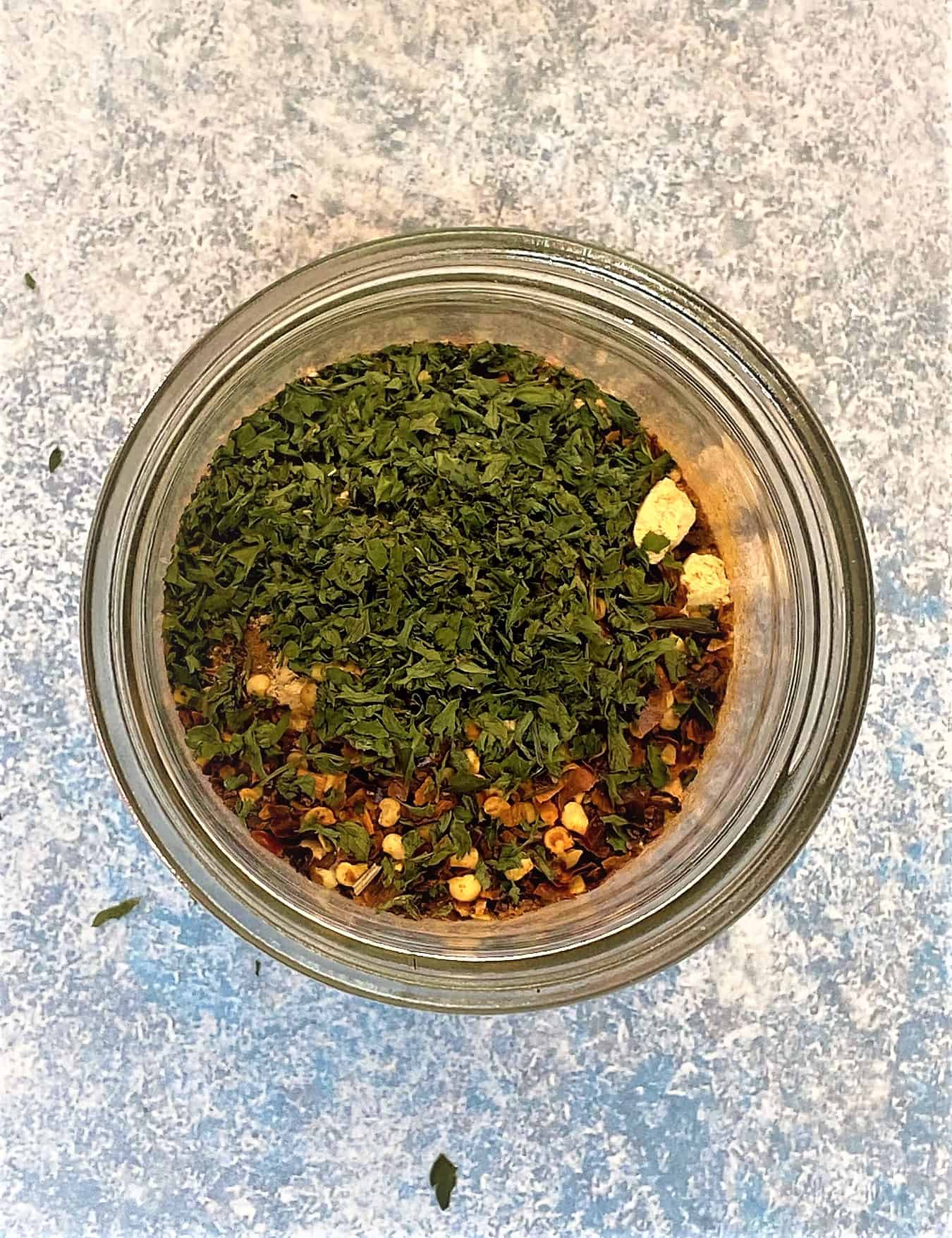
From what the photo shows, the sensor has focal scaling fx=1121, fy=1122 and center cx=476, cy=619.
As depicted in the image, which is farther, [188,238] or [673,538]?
[188,238]

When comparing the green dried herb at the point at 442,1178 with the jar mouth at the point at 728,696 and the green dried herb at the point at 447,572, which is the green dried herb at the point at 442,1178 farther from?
the green dried herb at the point at 447,572

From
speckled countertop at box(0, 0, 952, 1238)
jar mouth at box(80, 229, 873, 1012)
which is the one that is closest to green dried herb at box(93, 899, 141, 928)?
speckled countertop at box(0, 0, 952, 1238)

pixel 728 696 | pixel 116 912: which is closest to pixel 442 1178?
pixel 116 912

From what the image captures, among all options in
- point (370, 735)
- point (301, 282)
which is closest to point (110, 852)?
point (370, 735)

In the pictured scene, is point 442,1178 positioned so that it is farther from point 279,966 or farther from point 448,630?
point 448,630

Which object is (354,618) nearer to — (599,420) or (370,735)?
(370,735)

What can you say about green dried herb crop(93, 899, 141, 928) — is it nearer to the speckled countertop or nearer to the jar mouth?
the speckled countertop
